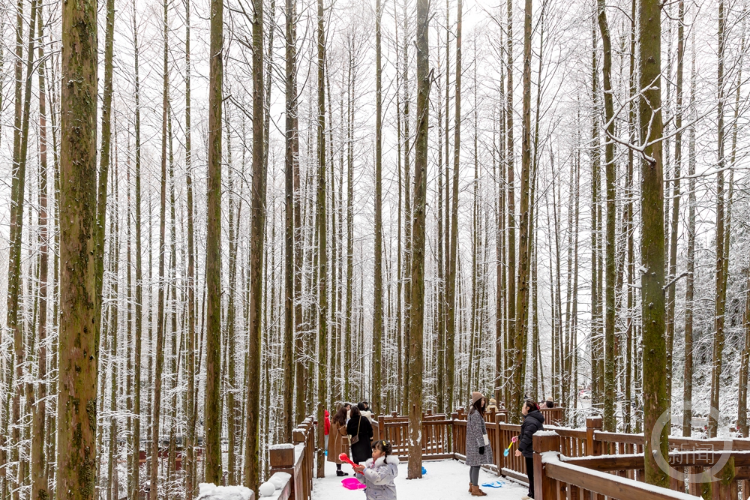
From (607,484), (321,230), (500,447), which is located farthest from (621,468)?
(321,230)

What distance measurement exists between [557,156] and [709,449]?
649 inches


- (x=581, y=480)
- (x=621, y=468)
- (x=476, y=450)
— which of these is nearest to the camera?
(x=581, y=480)

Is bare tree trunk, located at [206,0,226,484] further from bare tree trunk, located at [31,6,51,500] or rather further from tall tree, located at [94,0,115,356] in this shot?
bare tree trunk, located at [31,6,51,500]

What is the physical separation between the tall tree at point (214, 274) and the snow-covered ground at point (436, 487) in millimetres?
2796

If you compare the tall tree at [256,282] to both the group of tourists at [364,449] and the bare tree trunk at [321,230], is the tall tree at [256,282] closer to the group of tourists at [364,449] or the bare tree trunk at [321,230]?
the group of tourists at [364,449]

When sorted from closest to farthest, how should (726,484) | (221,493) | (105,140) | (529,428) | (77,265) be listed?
1. (221,493)
2. (77,265)
3. (726,484)
4. (105,140)
5. (529,428)

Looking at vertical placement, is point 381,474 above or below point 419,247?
below

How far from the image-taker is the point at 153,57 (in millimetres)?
12438

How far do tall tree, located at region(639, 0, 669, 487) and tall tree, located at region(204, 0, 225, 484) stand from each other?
4.94m

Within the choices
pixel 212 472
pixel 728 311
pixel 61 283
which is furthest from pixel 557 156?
pixel 61 283

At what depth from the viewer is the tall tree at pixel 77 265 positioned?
3.96m

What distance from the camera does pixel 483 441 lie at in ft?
26.6

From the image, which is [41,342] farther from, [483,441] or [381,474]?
[483,441]

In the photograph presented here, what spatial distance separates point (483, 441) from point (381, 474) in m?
2.93
